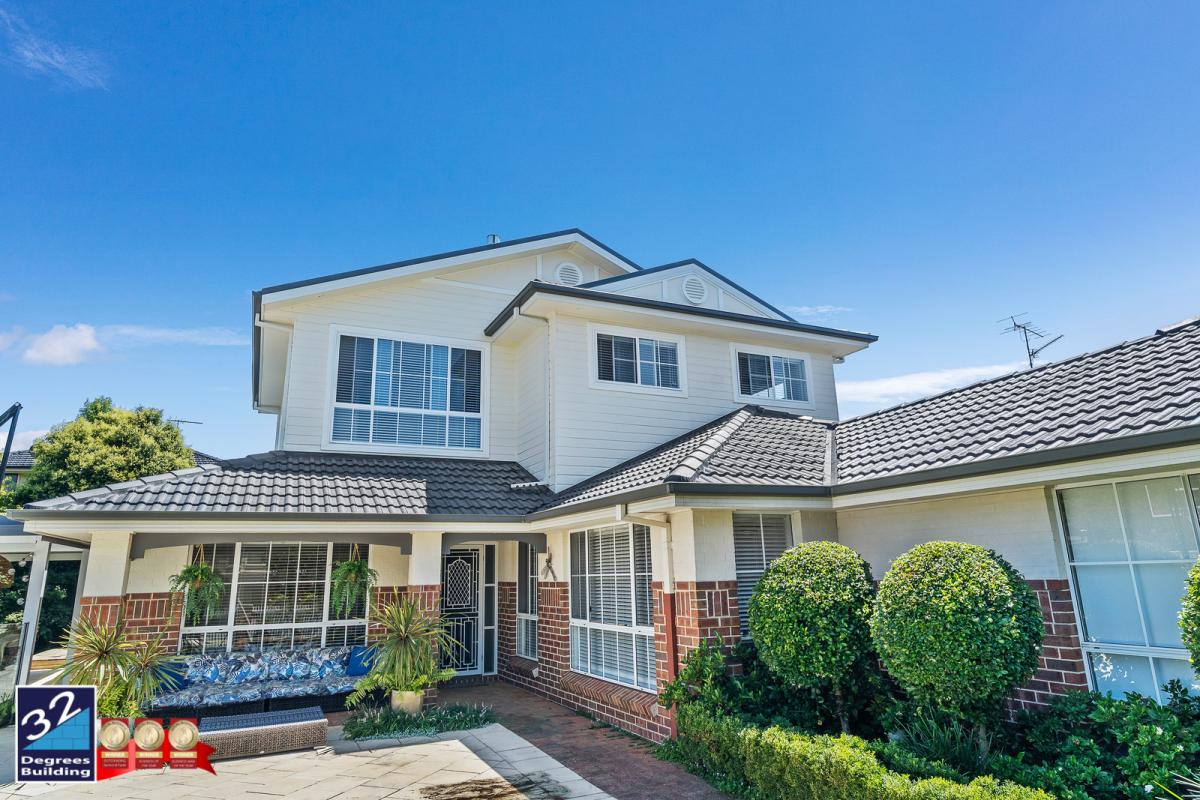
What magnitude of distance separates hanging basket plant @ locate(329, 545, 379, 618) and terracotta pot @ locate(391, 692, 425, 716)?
1922 mm

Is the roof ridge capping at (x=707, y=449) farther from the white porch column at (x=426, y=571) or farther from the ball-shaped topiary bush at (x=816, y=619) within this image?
the white porch column at (x=426, y=571)

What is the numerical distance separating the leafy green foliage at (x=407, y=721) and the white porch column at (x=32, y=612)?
4422 mm

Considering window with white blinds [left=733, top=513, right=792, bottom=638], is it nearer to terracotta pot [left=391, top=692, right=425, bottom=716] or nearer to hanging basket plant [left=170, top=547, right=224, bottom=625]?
terracotta pot [left=391, top=692, right=425, bottom=716]

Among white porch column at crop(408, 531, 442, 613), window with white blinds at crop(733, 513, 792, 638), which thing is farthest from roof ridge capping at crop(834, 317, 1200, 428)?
white porch column at crop(408, 531, 442, 613)

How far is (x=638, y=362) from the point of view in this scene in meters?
12.2

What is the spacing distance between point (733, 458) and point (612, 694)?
12.3 ft

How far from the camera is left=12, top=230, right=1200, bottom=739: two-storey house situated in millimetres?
6145

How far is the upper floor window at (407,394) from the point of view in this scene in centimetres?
1256

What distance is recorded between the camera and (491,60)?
11.1 m

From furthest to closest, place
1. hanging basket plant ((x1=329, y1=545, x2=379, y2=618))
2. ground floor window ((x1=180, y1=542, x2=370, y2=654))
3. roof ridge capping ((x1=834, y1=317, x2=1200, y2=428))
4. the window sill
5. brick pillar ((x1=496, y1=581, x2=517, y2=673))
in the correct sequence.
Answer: brick pillar ((x1=496, y1=581, x2=517, y2=673)) → hanging basket plant ((x1=329, y1=545, x2=379, y2=618)) → ground floor window ((x1=180, y1=542, x2=370, y2=654)) → the window sill → roof ridge capping ((x1=834, y1=317, x2=1200, y2=428))

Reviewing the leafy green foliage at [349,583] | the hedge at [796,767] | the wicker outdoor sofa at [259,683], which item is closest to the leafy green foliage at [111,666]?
the wicker outdoor sofa at [259,683]

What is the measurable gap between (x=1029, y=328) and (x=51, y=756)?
2004 centimetres

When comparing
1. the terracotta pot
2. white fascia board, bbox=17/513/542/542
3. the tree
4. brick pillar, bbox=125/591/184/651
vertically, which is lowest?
the terracotta pot

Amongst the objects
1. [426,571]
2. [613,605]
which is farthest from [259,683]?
[613,605]
